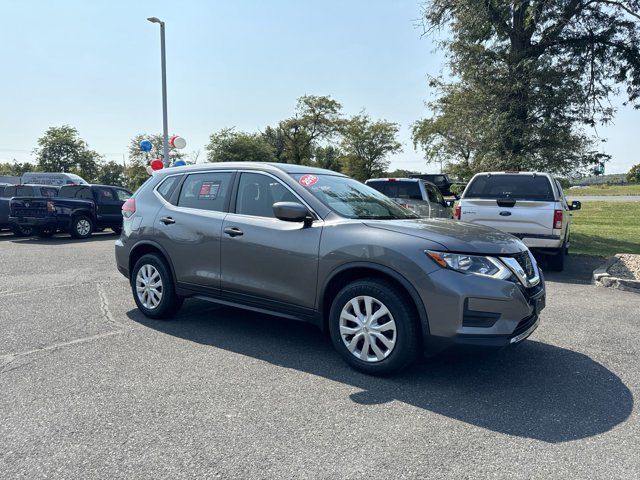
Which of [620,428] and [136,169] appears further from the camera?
[136,169]

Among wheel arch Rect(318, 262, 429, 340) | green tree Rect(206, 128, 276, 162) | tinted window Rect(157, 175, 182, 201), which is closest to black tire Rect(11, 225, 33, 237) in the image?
tinted window Rect(157, 175, 182, 201)

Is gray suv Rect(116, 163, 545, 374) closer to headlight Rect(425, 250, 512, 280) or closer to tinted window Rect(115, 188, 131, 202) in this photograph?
headlight Rect(425, 250, 512, 280)

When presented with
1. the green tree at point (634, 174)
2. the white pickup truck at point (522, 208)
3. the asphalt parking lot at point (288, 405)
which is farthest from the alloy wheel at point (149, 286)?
the green tree at point (634, 174)

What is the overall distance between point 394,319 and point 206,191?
8.40ft

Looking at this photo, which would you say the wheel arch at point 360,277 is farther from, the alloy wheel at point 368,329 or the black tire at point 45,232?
the black tire at point 45,232

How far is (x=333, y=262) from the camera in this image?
159 inches

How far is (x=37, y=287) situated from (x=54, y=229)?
8.45 metres

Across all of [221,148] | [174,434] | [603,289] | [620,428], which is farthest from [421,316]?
[221,148]

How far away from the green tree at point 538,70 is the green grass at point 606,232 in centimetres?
237

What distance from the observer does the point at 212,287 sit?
494cm

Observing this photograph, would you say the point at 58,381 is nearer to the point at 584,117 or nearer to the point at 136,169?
the point at 584,117

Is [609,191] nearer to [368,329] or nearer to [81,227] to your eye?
[81,227]

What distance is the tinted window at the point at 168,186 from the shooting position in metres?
5.53

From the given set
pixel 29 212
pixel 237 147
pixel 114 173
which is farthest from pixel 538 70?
pixel 114 173
